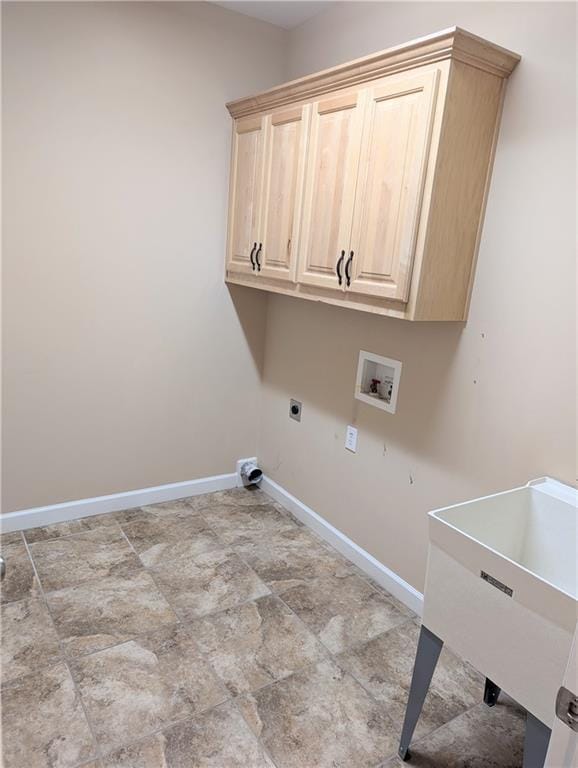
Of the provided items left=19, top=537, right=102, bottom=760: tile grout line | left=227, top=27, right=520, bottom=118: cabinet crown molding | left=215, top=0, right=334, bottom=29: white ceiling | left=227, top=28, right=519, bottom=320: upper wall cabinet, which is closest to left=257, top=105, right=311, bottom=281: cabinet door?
left=227, top=28, right=519, bottom=320: upper wall cabinet

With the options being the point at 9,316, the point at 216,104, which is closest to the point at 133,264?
the point at 9,316

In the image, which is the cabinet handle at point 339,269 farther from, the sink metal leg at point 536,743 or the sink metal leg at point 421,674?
the sink metal leg at point 536,743

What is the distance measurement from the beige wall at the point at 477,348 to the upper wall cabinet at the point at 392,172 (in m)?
0.10

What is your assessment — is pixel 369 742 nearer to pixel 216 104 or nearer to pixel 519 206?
pixel 519 206

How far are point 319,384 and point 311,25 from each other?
6.07ft

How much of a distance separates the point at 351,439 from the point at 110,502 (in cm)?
141

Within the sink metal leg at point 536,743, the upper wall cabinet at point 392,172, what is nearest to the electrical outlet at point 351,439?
the upper wall cabinet at point 392,172

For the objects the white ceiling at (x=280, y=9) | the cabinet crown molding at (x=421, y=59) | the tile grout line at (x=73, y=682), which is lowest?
the tile grout line at (x=73, y=682)

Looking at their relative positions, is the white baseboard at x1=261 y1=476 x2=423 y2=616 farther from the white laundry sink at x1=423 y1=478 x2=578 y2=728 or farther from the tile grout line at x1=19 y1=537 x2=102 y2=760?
the tile grout line at x1=19 y1=537 x2=102 y2=760

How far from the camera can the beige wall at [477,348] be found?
1.65 m

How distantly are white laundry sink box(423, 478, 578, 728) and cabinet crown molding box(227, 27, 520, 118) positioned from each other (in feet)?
4.51

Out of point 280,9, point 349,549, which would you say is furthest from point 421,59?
point 349,549

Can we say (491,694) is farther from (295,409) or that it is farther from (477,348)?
(295,409)

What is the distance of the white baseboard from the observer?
232 cm
